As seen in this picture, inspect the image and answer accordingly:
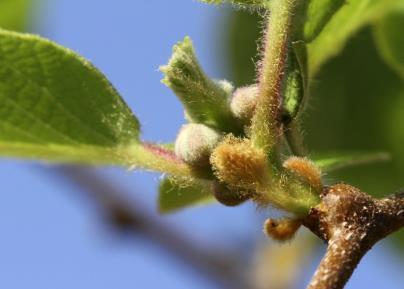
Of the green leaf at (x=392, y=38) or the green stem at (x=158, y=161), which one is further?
A: the green leaf at (x=392, y=38)

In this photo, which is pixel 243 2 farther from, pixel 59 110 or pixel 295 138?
pixel 59 110

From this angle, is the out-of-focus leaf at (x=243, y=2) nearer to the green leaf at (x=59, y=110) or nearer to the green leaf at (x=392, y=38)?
the green leaf at (x=59, y=110)

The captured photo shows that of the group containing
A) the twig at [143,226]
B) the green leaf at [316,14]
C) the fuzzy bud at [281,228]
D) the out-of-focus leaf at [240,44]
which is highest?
the out-of-focus leaf at [240,44]

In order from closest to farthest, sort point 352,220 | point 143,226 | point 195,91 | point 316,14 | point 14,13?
point 352,220 → point 195,91 → point 316,14 → point 14,13 → point 143,226

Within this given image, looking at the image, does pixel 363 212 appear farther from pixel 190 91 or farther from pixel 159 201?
pixel 159 201

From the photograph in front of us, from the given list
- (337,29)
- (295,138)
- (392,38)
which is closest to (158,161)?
(295,138)

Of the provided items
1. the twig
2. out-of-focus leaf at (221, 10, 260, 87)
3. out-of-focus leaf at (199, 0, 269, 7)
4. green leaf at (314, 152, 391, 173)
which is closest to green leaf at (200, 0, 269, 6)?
out-of-focus leaf at (199, 0, 269, 7)

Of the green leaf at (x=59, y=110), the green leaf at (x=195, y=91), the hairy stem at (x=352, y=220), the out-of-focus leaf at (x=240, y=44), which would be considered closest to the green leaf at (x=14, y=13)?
the out-of-focus leaf at (x=240, y=44)
